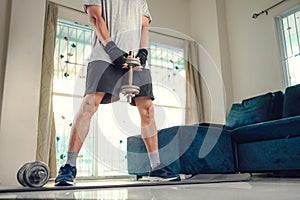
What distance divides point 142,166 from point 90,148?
113cm

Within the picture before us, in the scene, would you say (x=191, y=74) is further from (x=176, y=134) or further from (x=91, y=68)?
(x=91, y=68)

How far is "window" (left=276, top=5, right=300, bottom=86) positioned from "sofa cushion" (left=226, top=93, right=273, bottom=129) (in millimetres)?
682

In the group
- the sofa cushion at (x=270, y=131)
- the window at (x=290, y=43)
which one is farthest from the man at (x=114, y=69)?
the window at (x=290, y=43)

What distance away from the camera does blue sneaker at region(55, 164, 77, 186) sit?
4.68 ft

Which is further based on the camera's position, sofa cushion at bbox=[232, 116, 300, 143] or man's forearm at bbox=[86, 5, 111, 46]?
sofa cushion at bbox=[232, 116, 300, 143]

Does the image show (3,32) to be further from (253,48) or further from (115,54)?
(253,48)

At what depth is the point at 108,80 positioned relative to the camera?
5.63 ft

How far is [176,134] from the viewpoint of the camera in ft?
7.83

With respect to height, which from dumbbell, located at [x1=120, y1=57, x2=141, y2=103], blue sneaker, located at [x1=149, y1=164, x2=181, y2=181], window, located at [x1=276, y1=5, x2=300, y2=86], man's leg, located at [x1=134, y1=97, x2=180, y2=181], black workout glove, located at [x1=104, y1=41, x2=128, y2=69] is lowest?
blue sneaker, located at [x1=149, y1=164, x2=181, y2=181]

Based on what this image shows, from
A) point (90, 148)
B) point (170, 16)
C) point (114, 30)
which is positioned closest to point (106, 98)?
point (114, 30)

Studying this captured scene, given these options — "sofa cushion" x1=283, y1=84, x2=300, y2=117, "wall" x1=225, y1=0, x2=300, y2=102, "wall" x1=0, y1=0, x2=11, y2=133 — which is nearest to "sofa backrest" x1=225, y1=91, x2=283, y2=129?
"sofa cushion" x1=283, y1=84, x2=300, y2=117

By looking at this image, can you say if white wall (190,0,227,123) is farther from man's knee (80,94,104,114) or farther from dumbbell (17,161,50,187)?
dumbbell (17,161,50,187)

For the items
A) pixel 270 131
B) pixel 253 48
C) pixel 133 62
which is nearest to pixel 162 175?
pixel 133 62

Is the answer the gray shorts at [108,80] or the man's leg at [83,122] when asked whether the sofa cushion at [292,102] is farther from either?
the man's leg at [83,122]
